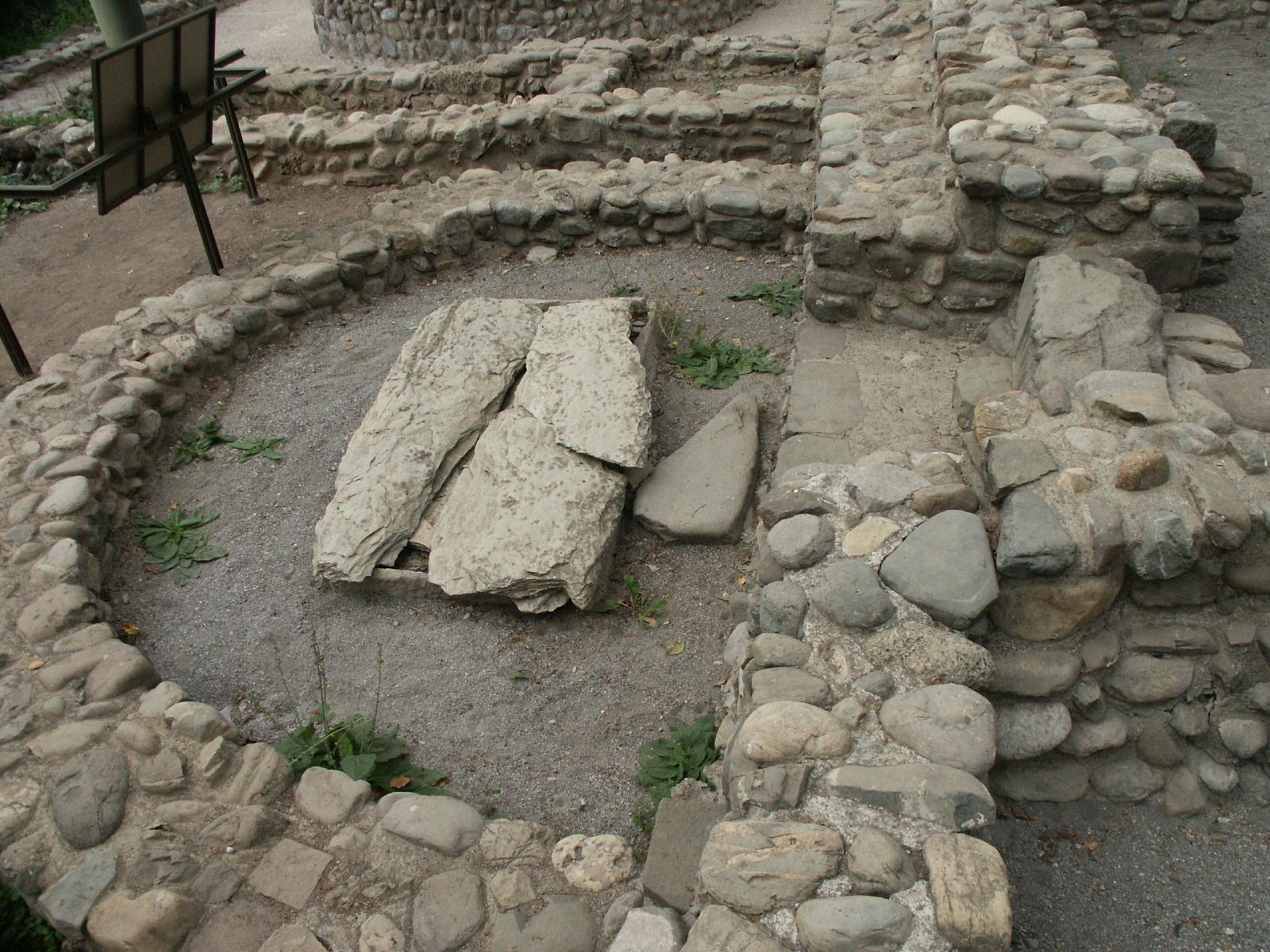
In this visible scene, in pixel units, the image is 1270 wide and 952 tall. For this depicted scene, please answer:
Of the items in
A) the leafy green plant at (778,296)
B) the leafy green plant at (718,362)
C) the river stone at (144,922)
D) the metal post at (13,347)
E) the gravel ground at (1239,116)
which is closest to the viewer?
the river stone at (144,922)

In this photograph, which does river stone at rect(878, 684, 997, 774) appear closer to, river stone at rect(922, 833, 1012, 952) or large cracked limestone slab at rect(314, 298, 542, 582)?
river stone at rect(922, 833, 1012, 952)

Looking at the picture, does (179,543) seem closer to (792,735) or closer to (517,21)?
(792,735)

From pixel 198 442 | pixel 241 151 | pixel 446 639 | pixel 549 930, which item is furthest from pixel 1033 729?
pixel 241 151

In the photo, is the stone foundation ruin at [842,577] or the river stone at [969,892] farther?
the stone foundation ruin at [842,577]

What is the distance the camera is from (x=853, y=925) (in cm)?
191

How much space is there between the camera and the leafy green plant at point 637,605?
349 centimetres

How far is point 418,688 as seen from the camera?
3.28 meters

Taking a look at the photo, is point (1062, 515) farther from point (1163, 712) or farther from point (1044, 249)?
point (1044, 249)

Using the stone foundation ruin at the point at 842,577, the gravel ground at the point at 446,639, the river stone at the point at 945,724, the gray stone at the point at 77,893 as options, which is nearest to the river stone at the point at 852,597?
the stone foundation ruin at the point at 842,577

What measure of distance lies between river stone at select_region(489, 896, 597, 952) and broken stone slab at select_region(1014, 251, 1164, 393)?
228 centimetres

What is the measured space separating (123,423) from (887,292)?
135 inches

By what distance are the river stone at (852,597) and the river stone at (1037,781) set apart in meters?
0.70

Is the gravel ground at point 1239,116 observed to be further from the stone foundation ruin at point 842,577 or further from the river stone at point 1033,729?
the river stone at point 1033,729

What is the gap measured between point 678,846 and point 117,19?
6.11m
